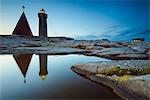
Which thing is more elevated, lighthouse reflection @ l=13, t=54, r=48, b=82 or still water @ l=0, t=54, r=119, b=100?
lighthouse reflection @ l=13, t=54, r=48, b=82

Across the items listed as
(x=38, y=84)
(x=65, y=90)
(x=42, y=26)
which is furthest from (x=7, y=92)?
(x=42, y=26)

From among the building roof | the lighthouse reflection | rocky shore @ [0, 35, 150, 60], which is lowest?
the lighthouse reflection

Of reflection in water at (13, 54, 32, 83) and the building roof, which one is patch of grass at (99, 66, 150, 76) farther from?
the building roof

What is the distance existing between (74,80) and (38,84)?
125cm

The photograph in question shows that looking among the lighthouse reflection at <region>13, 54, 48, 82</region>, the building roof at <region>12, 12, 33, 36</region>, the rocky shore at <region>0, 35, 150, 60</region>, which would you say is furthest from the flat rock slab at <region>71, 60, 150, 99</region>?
the building roof at <region>12, 12, 33, 36</region>

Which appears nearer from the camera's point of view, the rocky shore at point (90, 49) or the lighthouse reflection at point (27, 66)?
the lighthouse reflection at point (27, 66)

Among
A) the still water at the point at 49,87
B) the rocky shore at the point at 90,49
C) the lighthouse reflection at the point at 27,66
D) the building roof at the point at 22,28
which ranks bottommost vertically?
the still water at the point at 49,87

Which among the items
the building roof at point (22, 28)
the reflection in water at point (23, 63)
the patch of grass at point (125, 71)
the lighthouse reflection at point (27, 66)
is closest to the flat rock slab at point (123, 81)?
the patch of grass at point (125, 71)

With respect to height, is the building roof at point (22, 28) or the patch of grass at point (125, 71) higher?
the building roof at point (22, 28)

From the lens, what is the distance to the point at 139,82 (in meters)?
5.21

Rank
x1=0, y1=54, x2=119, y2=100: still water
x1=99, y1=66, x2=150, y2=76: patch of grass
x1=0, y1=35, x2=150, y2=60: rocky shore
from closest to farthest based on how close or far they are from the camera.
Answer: x1=0, y1=54, x2=119, y2=100: still water < x1=99, y1=66, x2=150, y2=76: patch of grass < x1=0, y1=35, x2=150, y2=60: rocky shore

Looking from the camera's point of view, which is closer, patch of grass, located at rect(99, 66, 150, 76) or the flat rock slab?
the flat rock slab

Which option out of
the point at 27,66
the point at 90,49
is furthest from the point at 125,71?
the point at 90,49

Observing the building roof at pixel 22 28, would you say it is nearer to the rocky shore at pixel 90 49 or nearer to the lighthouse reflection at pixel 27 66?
A: the rocky shore at pixel 90 49
